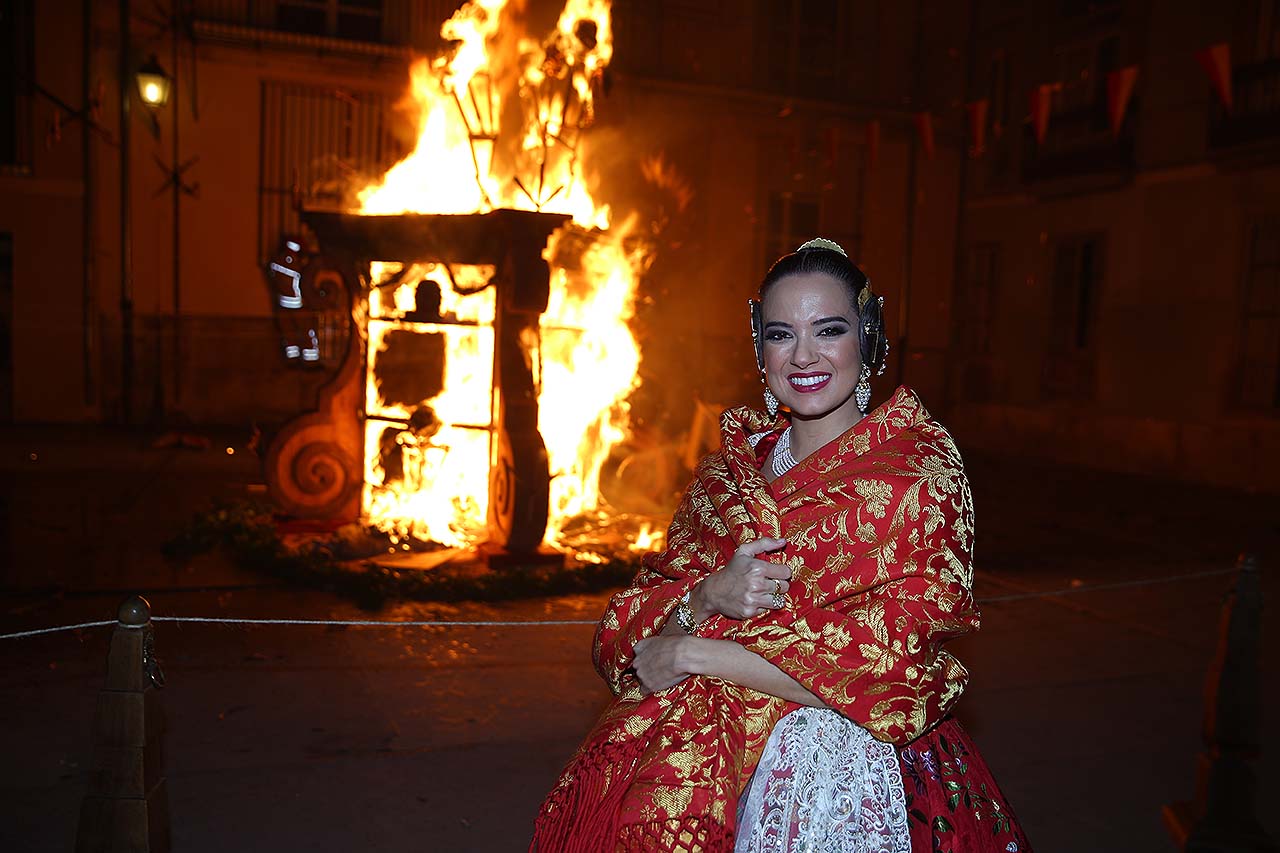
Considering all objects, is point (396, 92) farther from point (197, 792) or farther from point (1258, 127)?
point (197, 792)

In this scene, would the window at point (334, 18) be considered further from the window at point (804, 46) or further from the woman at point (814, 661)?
the woman at point (814, 661)

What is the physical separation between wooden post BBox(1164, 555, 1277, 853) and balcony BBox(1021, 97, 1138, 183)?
14.5 m

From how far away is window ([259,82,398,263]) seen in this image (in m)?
15.7

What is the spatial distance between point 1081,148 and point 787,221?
5.25 meters

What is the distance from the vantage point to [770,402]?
2.44 m

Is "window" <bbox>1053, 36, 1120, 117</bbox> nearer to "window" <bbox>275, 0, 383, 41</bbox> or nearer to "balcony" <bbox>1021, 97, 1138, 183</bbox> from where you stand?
"balcony" <bbox>1021, 97, 1138, 183</bbox>

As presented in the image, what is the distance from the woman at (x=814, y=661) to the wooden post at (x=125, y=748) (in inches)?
52.7

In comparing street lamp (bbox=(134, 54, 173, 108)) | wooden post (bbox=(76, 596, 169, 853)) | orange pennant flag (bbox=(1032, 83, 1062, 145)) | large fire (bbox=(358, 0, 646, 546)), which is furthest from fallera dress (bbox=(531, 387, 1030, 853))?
street lamp (bbox=(134, 54, 173, 108))

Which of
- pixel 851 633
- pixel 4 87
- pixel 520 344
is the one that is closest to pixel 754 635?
pixel 851 633

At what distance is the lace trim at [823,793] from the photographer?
199 centimetres

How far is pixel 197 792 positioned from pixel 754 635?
2.68 metres

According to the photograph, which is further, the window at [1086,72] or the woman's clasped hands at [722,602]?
the window at [1086,72]

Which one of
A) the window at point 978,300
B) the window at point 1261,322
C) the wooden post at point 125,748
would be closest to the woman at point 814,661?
the wooden post at point 125,748

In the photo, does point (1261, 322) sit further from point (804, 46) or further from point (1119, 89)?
point (804, 46)
